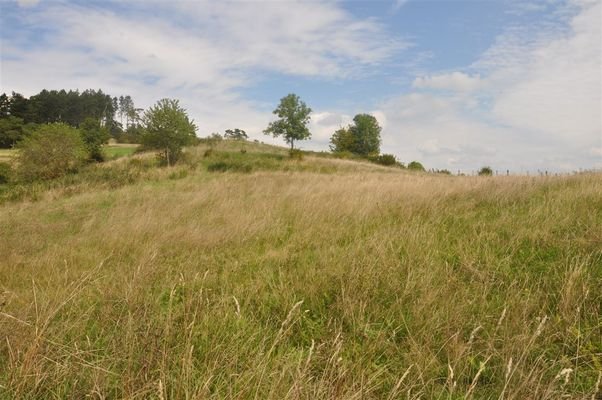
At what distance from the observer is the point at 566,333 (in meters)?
2.40

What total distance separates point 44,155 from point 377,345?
124 feet

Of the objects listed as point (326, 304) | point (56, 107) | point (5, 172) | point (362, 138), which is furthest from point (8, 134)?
point (326, 304)

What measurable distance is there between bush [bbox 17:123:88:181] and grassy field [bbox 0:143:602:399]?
29061 millimetres

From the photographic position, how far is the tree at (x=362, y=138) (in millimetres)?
58438

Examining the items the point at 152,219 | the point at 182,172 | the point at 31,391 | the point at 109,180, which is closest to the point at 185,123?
the point at 182,172

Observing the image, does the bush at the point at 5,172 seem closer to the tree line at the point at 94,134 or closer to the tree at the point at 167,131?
the tree line at the point at 94,134

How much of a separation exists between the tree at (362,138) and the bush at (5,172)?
45061 millimetres

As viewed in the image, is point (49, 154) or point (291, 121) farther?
point (291, 121)

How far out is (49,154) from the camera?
30406 millimetres

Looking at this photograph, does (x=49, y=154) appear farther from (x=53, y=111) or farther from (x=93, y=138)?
(x=53, y=111)

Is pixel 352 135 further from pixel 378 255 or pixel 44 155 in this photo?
pixel 378 255

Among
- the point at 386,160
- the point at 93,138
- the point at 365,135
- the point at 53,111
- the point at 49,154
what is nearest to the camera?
the point at 49,154

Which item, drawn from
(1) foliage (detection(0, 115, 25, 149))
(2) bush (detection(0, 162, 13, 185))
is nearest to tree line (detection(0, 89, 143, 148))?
(1) foliage (detection(0, 115, 25, 149))

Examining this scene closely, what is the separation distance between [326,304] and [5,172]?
1640 inches
